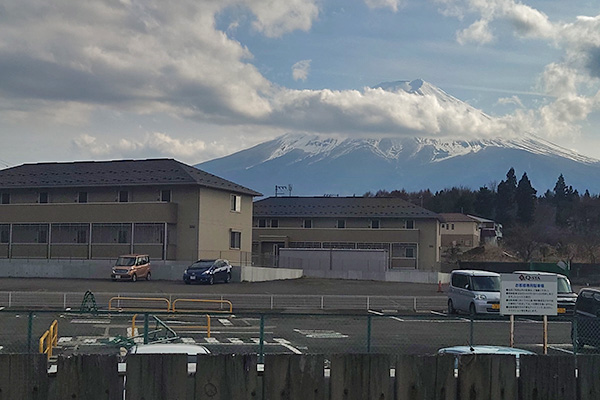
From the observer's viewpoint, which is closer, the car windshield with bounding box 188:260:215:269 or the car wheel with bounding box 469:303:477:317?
the car wheel with bounding box 469:303:477:317

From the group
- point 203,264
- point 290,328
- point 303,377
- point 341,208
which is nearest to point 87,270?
point 203,264

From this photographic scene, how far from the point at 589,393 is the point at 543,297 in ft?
39.1

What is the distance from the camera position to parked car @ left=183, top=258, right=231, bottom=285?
149 ft

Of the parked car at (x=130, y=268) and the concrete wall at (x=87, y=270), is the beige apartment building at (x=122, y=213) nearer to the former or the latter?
the concrete wall at (x=87, y=270)

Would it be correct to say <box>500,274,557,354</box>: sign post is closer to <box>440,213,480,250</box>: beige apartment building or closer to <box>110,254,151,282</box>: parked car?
<box>110,254,151,282</box>: parked car

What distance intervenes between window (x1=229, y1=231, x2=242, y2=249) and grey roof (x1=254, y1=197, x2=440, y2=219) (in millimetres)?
13670

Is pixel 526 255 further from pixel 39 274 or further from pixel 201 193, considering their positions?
pixel 39 274

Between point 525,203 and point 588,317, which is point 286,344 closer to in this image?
point 588,317

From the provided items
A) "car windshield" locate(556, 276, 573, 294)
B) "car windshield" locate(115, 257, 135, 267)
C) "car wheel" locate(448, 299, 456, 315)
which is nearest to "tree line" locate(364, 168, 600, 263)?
"car windshield" locate(115, 257, 135, 267)

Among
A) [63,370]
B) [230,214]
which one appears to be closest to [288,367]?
[63,370]

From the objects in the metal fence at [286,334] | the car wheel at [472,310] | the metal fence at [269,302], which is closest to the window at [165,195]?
the metal fence at [269,302]

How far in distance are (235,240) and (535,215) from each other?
6184 centimetres

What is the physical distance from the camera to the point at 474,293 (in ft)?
92.9

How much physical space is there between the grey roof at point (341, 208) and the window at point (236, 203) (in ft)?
43.9
